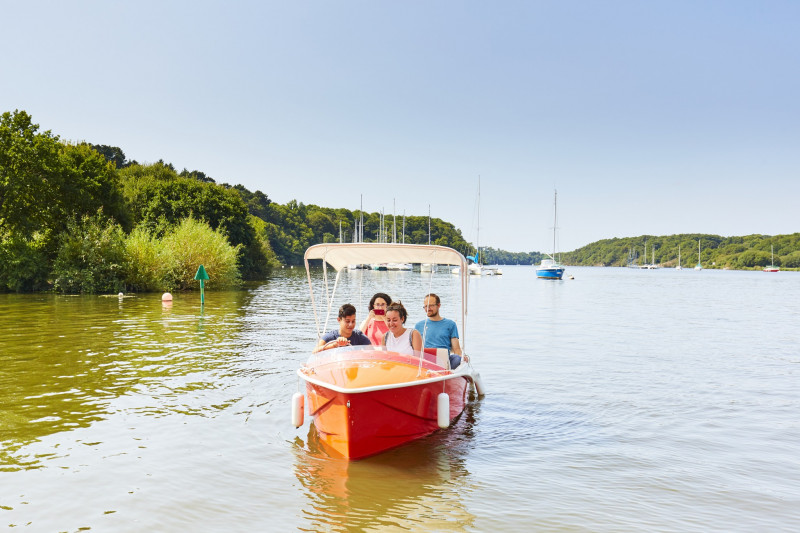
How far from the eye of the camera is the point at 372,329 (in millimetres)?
9953

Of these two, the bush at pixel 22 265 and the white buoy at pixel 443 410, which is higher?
the bush at pixel 22 265

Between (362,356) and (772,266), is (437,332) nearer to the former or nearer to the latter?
(362,356)

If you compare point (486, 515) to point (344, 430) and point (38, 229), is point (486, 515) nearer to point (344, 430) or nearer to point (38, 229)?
point (344, 430)

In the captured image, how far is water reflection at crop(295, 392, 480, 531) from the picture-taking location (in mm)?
5652

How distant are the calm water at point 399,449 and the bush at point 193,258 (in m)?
20.1

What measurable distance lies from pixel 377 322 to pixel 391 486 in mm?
3681

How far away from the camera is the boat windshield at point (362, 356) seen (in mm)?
7629

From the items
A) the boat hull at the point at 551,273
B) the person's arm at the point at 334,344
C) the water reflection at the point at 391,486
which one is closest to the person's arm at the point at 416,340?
the person's arm at the point at 334,344

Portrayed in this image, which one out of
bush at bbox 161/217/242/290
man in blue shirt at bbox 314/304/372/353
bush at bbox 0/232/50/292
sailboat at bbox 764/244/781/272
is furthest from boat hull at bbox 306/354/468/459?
sailboat at bbox 764/244/781/272

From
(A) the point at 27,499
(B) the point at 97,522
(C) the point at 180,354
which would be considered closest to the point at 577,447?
(B) the point at 97,522

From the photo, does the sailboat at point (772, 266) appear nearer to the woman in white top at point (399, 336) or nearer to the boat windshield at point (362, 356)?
the woman in white top at point (399, 336)

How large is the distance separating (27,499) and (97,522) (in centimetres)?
94

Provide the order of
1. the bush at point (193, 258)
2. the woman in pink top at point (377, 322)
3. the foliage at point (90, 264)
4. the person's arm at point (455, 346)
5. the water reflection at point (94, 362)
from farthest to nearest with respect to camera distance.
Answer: the bush at point (193, 258) < the foliage at point (90, 264) < the woman in pink top at point (377, 322) < the person's arm at point (455, 346) < the water reflection at point (94, 362)

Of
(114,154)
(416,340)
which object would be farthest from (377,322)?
(114,154)
